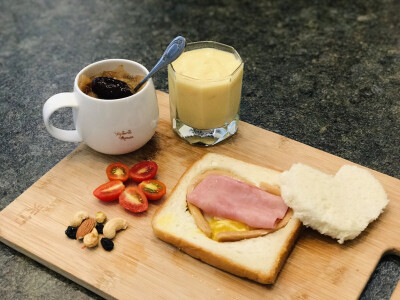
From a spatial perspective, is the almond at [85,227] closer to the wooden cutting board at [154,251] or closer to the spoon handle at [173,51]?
the wooden cutting board at [154,251]

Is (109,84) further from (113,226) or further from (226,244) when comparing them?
(226,244)

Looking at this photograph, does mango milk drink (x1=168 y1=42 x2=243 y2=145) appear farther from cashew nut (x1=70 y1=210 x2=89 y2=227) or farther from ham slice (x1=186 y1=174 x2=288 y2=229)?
cashew nut (x1=70 y1=210 x2=89 y2=227)

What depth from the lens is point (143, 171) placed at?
1963 mm

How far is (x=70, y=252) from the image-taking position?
1.70 meters

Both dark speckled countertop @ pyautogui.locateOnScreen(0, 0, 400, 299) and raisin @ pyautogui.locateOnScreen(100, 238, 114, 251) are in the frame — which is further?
dark speckled countertop @ pyautogui.locateOnScreen(0, 0, 400, 299)

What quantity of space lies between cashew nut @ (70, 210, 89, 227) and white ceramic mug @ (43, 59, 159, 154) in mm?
325

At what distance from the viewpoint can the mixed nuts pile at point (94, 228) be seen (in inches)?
67.2

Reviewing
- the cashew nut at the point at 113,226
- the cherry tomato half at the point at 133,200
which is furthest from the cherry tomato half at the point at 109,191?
the cashew nut at the point at 113,226

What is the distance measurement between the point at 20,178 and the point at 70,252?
21.9 inches

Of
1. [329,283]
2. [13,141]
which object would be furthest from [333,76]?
[13,141]

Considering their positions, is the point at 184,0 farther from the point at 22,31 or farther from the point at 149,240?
the point at 149,240

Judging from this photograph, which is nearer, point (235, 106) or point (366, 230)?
point (366, 230)

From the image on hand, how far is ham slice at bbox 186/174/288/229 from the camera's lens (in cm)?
171

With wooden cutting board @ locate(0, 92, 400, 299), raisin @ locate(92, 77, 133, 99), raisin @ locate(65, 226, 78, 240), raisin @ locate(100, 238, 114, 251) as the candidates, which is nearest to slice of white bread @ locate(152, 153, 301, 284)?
wooden cutting board @ locate(0, 92, 400, 299)
